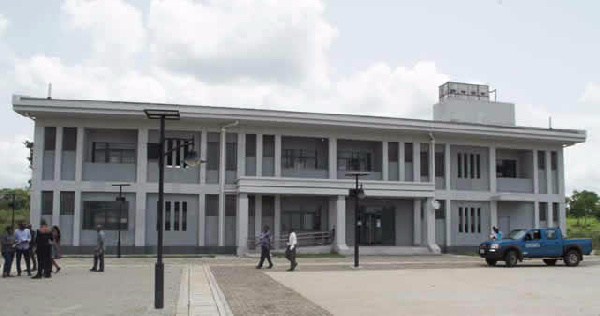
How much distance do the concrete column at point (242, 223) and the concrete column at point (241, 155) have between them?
1.80 metres

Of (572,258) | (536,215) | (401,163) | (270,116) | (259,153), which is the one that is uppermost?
(270,116)

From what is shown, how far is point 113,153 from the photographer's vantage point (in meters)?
34.0

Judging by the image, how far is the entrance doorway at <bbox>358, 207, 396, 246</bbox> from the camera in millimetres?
37688

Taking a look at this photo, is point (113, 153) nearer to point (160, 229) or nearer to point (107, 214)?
point (107, 214)

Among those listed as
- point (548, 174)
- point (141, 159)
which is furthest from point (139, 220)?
point (548, 174)

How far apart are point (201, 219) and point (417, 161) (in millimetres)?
13385

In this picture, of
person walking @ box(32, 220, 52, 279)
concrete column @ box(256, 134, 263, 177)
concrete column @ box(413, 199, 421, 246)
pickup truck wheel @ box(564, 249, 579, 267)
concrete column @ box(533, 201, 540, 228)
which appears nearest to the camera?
person walking @ box(32, 220, 52, 279)

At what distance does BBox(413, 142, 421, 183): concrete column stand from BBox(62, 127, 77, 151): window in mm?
19466

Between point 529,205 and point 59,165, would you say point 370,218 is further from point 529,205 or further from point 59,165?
point 59,165

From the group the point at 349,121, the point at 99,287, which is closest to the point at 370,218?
the point at 349,121

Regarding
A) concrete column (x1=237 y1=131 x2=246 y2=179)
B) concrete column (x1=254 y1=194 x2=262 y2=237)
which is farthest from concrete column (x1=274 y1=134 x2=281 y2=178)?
concrete column (x1=237 y1=131 x2=246 y2=179)

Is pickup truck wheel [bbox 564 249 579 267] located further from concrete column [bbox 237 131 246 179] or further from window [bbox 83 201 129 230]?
window [bbox 83 201 129 230]

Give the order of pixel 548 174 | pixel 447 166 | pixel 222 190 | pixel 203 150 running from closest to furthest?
1. pixel 222 190
2. pixel 203 150
3. pixel 447 166
4. pixel 548 174

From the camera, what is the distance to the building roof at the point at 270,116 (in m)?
31.7
